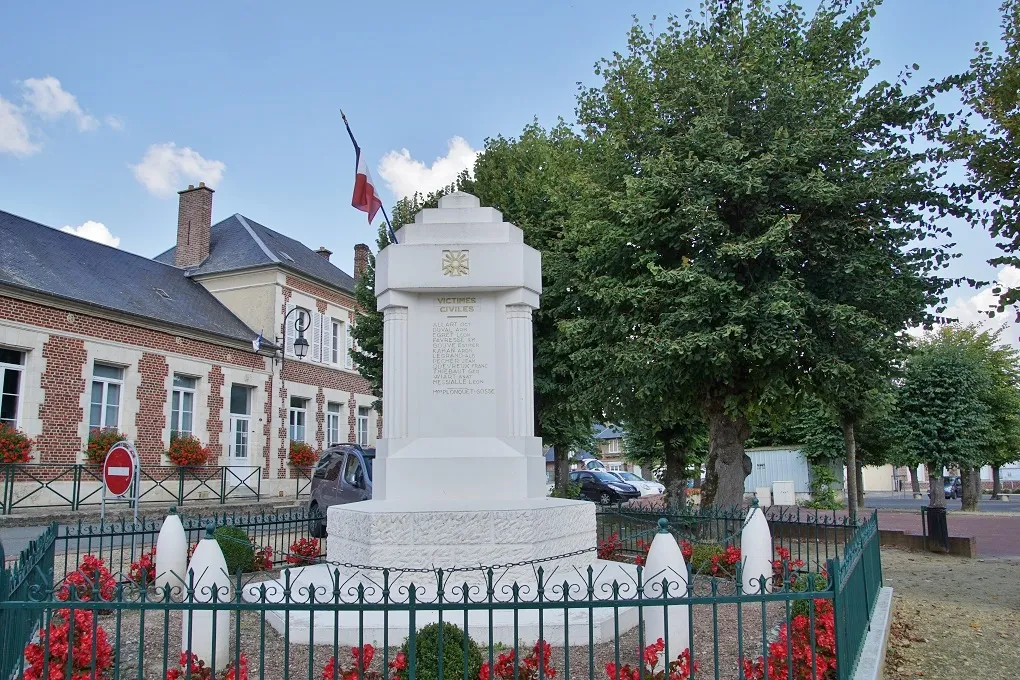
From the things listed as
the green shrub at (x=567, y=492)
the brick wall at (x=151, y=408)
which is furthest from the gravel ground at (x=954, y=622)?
the brick wall at (x=151, y=408)

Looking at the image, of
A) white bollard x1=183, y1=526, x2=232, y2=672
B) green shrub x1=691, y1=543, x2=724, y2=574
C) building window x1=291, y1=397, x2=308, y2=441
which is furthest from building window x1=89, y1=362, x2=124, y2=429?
green shrub x1=691, y1=543, x2=724, y2=574

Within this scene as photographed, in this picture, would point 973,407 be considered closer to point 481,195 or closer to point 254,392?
point 481,195

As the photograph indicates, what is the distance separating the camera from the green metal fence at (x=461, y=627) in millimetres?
3838

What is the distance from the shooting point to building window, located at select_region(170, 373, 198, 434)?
73.5ft

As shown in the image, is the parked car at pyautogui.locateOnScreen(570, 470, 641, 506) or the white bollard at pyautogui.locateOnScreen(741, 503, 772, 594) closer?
the white bollard at pyautogui.locateOnScreen(741, 503, 772, 594)

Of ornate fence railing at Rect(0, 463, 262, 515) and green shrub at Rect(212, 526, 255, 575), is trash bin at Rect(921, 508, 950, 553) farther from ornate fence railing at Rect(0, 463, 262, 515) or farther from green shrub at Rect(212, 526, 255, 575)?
ornate fence railing at Rect(0, 463, 262, 515)

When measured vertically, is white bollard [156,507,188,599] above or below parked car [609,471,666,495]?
above

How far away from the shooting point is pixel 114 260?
2355 cm

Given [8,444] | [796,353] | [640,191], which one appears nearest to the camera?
[796,353]

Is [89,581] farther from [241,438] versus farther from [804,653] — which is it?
[241,438]

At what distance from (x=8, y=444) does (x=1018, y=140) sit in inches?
761

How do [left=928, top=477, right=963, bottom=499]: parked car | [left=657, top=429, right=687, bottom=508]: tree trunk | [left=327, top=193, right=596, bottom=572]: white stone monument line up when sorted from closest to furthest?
[left=327, top=193, right=596, bottom=572]: white stone monument
[left=657, top=429, right=687, bottom=508]: tree trunk
[left=928, top=477, right=963, bottom=499]: parked car

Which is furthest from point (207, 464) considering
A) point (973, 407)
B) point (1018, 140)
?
point (973, 407)

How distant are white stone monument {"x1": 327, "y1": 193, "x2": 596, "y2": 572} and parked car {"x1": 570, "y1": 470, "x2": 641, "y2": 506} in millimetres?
24566
